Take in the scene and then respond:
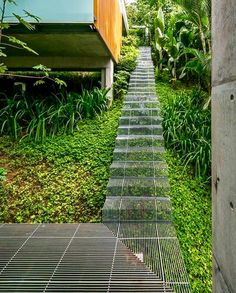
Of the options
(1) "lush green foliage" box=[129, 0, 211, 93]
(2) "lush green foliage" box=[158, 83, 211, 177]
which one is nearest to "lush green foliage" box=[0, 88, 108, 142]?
(2) "lush green foliage" box=[158, 83, 211, 177]

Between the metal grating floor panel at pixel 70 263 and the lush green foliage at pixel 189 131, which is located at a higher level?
the lush green foliage at pixel 189 131

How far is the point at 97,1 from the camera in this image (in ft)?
15.1

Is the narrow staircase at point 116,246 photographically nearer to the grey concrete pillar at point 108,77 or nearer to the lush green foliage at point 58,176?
the lush green foliage at point 58,176

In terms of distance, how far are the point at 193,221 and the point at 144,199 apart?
61 cm

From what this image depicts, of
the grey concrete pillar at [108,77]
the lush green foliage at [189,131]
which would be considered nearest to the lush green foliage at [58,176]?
the lush green foliage at [189,131]

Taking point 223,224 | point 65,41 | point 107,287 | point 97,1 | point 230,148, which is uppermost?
point 97,1

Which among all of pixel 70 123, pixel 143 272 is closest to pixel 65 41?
pixel 70 123

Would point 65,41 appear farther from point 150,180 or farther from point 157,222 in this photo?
point 157,222

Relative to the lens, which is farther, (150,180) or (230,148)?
(150,180)

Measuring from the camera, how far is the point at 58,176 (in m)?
4.15

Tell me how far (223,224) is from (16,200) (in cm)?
311

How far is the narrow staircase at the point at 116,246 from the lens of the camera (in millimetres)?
2164

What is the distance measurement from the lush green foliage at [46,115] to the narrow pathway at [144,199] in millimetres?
758

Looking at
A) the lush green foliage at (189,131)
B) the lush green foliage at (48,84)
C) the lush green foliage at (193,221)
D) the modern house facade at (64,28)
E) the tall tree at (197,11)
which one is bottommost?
the lush green foliage at (193,221)
